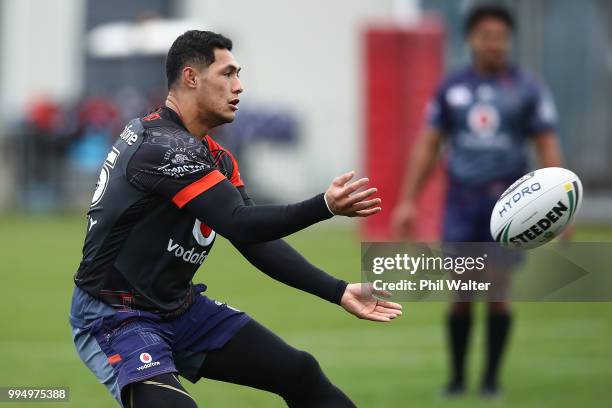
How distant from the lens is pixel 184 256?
532 centimetres

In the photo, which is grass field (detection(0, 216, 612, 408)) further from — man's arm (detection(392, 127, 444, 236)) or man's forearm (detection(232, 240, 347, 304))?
man's forearm (detection(232, 240, 347, 304))

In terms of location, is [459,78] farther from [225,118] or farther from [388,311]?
[388,311]

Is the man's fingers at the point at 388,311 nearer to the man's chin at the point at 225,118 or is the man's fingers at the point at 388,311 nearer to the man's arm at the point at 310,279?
the man's arm at the point at 310,279

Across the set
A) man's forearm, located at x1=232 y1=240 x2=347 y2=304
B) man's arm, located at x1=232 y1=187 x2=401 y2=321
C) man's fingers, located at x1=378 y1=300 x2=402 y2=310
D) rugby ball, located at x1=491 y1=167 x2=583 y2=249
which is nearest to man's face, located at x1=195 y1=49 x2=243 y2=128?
man's arm, located at x1=232 y1=187 x2=401 y2=321

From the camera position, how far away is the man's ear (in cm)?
536

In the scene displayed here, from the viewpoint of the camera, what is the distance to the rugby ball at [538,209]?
228 inches

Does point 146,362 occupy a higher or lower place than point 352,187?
lower

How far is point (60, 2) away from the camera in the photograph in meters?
29.8

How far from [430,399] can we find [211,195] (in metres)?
3.64

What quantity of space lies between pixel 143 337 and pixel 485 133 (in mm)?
4131

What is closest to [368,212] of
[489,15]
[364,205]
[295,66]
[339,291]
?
[364,205]

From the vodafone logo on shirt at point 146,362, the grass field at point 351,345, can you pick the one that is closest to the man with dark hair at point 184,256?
the vodafone logo on shirt at point 146,362

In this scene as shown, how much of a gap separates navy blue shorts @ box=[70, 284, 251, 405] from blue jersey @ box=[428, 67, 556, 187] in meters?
3.47

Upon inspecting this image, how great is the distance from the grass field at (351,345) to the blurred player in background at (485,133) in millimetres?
628
